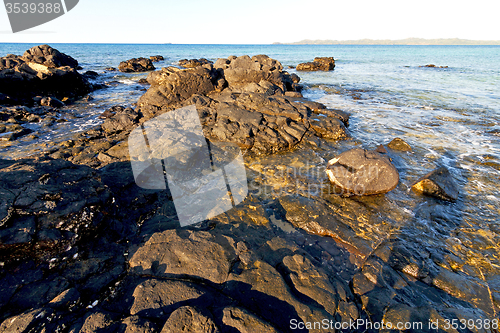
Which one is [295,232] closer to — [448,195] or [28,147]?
[448,195]

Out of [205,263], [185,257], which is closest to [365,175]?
[205,263]

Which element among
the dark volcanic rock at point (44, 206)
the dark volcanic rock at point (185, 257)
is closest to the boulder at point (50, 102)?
the dark volcanic rock at point (44, 206)

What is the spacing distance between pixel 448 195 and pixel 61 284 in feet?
26.7

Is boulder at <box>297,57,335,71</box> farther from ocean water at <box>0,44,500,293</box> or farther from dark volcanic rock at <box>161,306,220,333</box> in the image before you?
dark volcanic rock at <box>161,306,220,333</box>

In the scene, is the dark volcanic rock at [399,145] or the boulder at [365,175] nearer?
the boulder at [365,175]

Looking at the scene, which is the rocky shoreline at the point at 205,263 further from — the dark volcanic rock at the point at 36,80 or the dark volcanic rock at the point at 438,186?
the dark volcanic rock at the point at 36,80

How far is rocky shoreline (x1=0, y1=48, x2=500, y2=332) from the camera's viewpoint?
2574mm

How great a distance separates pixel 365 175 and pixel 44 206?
661cm

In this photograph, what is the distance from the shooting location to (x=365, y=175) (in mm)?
5930

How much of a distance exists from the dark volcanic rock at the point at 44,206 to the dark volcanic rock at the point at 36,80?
14.7 meters

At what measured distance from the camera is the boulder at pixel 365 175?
590 cm

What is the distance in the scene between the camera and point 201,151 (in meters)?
7.20

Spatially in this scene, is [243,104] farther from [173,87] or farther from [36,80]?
[36,80]

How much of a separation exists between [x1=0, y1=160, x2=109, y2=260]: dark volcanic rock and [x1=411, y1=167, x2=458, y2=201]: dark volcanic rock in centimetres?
752
